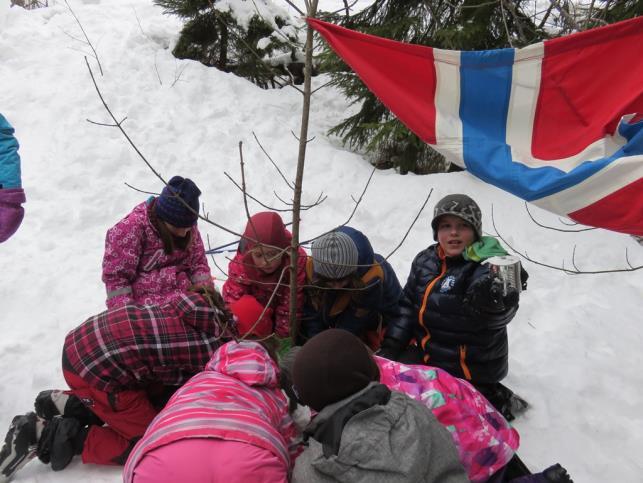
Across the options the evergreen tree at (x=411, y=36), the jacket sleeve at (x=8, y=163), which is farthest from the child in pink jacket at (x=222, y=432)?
the evergreen tree at (x=411, y=36)

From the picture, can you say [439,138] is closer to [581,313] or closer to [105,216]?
[581,313]

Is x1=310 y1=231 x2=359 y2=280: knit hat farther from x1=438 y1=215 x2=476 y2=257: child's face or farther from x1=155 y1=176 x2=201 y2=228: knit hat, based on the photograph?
x1=155 y1=176 x2=201 y2=228: knit hat

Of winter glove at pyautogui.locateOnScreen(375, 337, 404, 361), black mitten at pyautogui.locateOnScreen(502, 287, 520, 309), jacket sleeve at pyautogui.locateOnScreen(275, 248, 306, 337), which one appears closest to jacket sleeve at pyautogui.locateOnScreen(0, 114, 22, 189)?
jacket sleeve at pyautogui.locateOnScreen(275, 248, 306, 337)

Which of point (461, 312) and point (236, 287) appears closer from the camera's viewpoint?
point (461, 312)

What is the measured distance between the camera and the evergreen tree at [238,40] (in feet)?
24.1

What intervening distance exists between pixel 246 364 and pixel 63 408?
4.10 feet

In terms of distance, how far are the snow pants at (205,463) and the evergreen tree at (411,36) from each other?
4567 mm

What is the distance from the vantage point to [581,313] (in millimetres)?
3877

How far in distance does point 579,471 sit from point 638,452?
38 centimetres

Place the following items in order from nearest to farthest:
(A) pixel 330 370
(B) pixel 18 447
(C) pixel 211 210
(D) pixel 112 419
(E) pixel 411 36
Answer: (A) pixel 330 370 < (B) pixel 18 447 < (D) pixel 112 419 < (C) pixel 211 210 < (E) pixel 411 36

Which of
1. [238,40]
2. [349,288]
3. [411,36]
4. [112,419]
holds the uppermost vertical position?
[411,36]

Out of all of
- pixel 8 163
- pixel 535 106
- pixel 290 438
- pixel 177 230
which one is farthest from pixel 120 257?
pixel 535 106

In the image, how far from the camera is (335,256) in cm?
267

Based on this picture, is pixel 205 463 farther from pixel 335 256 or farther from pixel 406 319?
pixel 406 319
